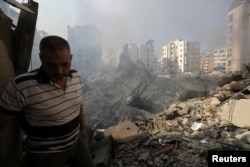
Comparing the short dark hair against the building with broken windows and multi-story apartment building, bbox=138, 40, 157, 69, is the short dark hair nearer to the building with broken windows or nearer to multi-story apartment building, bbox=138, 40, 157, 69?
multi-story apartment building, bbox=138, 40, 157, 69

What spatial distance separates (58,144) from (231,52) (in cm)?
4519

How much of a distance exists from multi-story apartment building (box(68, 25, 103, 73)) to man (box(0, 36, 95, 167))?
5131cm

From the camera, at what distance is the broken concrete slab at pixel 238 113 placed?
6.32 m

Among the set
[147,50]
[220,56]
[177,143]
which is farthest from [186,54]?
[177,143]

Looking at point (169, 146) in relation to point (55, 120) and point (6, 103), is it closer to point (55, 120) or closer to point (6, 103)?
point (55, 120)

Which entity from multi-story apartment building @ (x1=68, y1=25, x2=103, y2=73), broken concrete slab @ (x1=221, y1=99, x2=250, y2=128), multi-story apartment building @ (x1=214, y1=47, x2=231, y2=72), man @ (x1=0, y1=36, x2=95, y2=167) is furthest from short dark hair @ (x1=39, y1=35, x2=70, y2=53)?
multi-story apartment building @ (x1=214, y1=47, x2=231, y2=72)

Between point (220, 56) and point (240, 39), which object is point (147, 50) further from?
point (240, 39)

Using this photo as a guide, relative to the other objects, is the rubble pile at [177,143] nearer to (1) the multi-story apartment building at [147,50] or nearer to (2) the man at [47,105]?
(2) the man at [47,105]

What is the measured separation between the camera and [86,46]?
57.5 meters

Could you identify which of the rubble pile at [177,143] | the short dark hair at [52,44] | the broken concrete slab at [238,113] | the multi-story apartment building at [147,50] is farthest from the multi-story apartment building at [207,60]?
the short dark hair at [52,44]

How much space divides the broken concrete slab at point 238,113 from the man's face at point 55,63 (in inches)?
235

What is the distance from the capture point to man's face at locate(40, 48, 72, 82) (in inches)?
59.8

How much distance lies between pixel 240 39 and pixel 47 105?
45.1 metres

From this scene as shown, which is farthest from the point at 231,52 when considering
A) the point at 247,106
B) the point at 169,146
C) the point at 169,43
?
the point at 169,146
